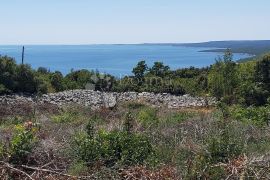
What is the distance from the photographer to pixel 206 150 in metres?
7.72

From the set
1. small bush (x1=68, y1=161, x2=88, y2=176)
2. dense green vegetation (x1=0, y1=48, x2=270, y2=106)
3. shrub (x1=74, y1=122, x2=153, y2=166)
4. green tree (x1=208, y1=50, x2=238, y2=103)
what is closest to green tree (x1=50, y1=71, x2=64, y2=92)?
dense green vegetation (x1=0, y1=48, x2=270, y2=106)

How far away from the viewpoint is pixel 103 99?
2239cm

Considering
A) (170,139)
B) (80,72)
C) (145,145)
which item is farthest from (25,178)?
(80,72)

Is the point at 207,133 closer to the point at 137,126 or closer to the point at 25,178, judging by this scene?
the point at 137,126

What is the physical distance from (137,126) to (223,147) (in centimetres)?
299

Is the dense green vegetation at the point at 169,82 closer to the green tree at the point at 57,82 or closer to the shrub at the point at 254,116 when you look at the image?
the green tree at the point at 57,82

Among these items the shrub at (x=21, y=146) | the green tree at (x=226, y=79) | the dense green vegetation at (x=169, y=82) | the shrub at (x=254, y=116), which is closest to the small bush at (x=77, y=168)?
the shrub at (x=21, y=146)

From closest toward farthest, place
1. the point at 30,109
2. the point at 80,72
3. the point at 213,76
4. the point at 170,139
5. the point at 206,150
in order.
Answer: the point at 206,150 → the point at 170,139 → the point at 30,109 → the point at 213,76 → the point at 80,72

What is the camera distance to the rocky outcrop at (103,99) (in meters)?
21.3

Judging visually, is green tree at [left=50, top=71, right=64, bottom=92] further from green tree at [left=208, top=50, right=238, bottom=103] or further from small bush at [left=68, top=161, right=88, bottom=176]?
small bush at [left=68, top=161, right=88, bottom=176]

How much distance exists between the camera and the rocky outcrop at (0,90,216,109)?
2130 cm

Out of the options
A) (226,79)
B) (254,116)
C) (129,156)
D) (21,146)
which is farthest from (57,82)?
(129,156)

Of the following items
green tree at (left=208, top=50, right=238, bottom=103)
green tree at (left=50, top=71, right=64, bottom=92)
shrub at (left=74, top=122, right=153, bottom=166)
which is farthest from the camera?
green tree at (left=50, top=71, right=64, bottom=92)

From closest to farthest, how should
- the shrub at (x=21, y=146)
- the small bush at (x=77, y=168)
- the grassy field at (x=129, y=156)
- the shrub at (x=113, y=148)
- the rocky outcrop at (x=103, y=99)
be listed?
the grassy field at (x=129, y=156) → the small bush at (x=77, y=168) → the shrub at (x=21, y=146) → the shrub at (x=113, y=148) → the rocky outcrop at (x=103, y=99)
